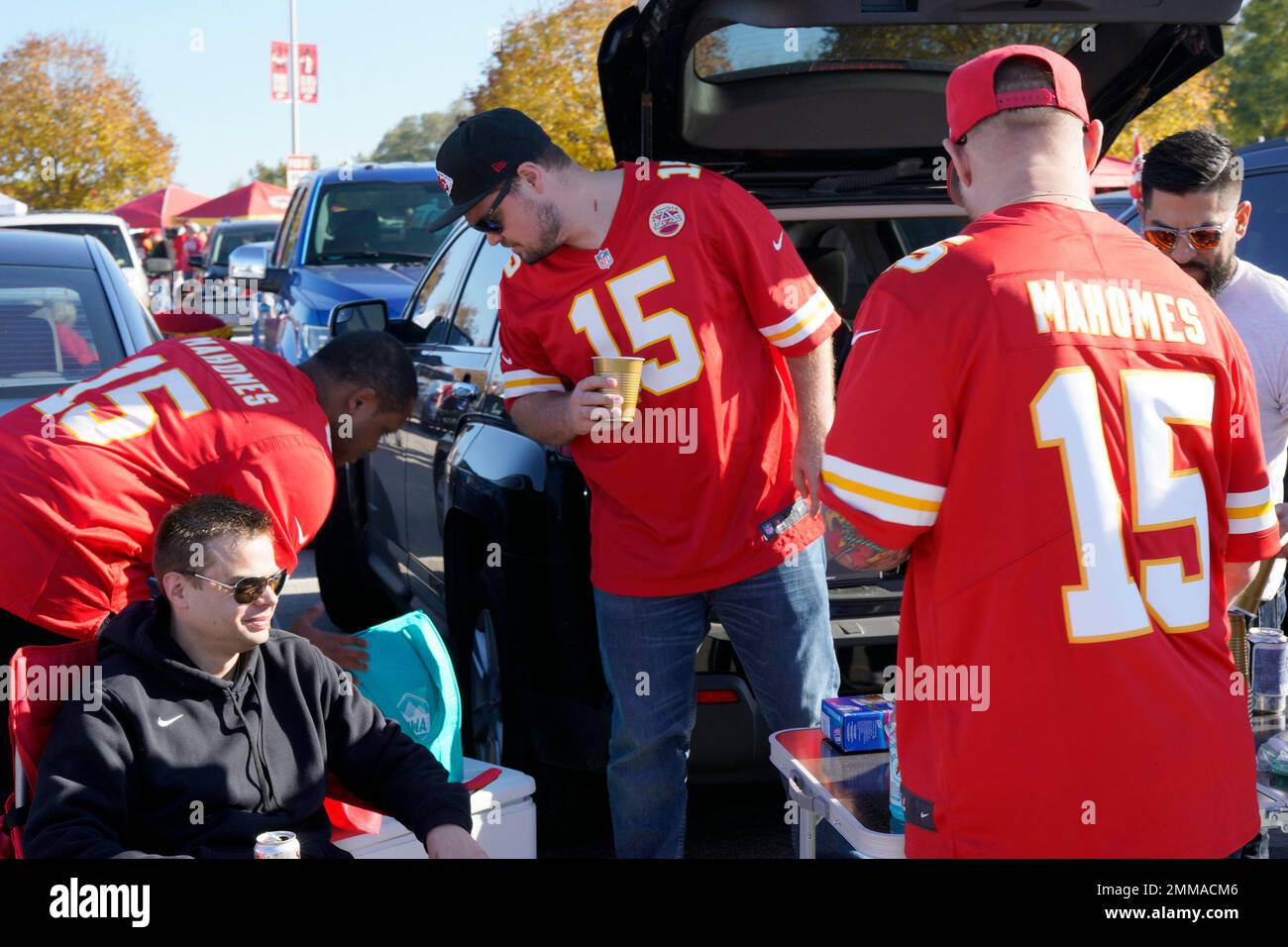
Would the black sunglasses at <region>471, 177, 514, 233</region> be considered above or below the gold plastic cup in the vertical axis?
above

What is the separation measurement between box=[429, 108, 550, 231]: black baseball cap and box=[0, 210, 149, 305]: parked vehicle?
5.89m

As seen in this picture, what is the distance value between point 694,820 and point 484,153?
240 centimetres

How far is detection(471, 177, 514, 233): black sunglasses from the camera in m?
3.36

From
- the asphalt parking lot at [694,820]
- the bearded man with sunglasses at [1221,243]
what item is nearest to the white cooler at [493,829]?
the asphalt parking lot at [694,820]

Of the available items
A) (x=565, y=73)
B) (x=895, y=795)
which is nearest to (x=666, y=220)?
(x=895, y=795)

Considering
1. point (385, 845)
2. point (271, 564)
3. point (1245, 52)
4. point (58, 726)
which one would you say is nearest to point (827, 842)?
point (385, 845)

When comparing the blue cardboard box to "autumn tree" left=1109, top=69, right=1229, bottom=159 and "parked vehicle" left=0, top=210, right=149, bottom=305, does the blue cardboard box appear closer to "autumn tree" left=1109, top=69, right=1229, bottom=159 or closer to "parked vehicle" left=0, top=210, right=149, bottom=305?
"parked vehicle" left=0, top=210, right=149, bottom=305

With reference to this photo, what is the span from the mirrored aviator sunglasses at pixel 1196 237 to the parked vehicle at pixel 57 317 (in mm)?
3565

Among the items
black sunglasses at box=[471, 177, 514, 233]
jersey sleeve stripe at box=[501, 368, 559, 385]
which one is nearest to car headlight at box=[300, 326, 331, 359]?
jersey sleeve stripe at box=[501, 368, 559, 385]

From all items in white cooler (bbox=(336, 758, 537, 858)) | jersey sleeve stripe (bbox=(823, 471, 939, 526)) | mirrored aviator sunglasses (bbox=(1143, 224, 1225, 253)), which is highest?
mirrored aviator sunglasses (bbox=(1143, 224, 1225, 253))

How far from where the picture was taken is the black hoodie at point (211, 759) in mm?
2672

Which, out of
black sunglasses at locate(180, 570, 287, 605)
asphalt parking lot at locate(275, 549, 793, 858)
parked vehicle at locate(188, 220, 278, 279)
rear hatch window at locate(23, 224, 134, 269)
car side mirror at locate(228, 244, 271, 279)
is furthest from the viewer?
parked vehicle at locate(188, 220, 278, 279)

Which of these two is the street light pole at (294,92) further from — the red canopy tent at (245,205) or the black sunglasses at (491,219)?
the black sunglasses at (491,219)

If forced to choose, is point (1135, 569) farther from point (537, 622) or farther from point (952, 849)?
point (537, 622)
